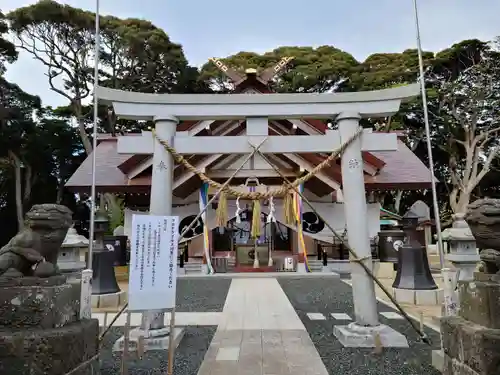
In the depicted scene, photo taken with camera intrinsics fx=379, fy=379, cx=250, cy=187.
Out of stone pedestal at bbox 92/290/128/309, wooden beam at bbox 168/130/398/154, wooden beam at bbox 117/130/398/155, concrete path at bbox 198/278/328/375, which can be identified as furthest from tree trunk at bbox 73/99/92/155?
wooden beam at bbox 168/130/398/154

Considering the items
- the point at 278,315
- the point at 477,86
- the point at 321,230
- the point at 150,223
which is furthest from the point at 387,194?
the point at 150,223

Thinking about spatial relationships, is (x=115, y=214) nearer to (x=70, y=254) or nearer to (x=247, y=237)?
(x=247, y=237)

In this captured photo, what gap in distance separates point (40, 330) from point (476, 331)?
3304 millimetres

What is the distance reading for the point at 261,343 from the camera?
494cm

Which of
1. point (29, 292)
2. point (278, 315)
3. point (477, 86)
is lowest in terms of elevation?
point (278, 315)

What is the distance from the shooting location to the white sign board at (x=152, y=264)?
3.73 meters

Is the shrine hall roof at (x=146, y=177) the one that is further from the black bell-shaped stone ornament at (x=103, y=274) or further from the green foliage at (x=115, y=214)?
the black bell-shaped stone ornament at (x=103, y=274)

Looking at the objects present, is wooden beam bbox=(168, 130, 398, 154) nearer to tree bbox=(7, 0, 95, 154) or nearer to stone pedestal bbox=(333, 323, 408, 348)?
stone pedestal bbox=(333, 323, 408, 348)

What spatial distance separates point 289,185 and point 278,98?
125 centimetres

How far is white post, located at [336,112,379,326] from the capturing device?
16.0ft

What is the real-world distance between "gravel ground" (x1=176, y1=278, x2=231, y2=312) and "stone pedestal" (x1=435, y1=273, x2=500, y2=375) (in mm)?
4821

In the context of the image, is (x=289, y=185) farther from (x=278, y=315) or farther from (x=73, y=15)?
(x=73, y=15)

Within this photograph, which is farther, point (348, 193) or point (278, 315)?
point (278, 315)

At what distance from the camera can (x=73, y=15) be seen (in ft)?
73.0
